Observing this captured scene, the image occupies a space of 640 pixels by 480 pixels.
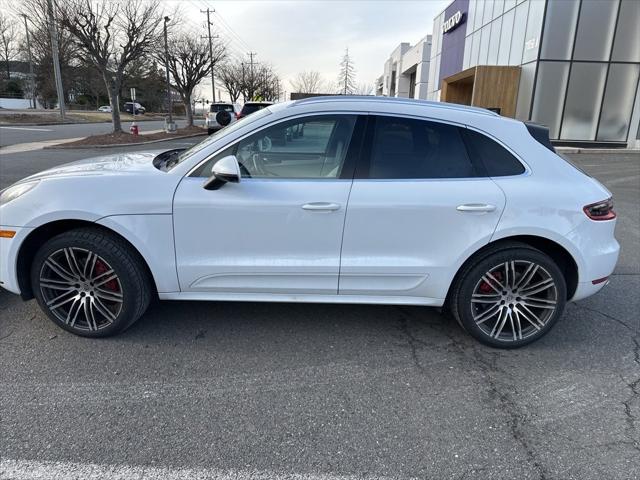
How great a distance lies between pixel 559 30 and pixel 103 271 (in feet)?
58.9

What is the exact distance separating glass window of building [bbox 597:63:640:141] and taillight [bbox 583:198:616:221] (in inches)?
653

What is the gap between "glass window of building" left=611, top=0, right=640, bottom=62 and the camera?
50.7ft

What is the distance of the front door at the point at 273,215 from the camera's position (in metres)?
2.93

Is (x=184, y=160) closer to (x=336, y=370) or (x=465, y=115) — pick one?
(x=336, y=370)

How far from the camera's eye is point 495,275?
3.16m

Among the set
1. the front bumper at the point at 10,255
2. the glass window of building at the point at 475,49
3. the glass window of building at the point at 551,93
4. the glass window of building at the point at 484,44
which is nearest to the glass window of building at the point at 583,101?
the glass window of building at the point at 551,93

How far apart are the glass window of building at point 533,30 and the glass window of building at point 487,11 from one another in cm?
422

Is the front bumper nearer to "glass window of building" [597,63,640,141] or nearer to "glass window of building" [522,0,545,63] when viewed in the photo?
"glass window of building" [522,0,545,63]

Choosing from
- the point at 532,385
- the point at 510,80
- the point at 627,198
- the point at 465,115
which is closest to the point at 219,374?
the point at 532,385

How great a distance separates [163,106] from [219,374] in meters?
83.5

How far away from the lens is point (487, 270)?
3.10 meters

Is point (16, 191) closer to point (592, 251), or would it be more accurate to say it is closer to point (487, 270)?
point (487, 270)

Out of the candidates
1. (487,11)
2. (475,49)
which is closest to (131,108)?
(475,49)

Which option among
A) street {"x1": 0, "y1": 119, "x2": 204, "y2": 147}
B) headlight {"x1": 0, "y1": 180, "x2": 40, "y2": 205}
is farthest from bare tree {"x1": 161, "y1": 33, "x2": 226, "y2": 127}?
headlight {"x1": 0, "y1": 180, "x2": 40, "y2": 205}
